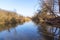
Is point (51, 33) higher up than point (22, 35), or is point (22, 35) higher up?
point (51, 33)

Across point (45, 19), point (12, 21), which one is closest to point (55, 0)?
point (45, 19)

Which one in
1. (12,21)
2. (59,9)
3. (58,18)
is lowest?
(12,21)

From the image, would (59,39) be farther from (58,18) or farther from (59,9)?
(58,18)

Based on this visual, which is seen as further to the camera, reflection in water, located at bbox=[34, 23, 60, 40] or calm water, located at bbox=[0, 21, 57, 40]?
calm water, located at bbox=[0, 21, 57, 40]

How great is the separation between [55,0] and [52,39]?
10856 millimetres

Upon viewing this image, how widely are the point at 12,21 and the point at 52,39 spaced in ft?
90.1

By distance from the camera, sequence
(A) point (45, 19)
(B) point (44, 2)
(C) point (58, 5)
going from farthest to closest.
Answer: (A) point (45, 19) → (B) point (44, 2) → (C) point (58, 5)

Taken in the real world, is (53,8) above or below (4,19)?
above

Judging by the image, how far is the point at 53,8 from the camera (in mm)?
23297

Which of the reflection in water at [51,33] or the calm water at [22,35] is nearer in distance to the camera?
the reflection in water at [51,33]

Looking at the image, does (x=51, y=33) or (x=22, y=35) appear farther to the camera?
(x=22, y=35)

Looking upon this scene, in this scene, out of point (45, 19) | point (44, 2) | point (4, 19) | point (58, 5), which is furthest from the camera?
point (4, 19)

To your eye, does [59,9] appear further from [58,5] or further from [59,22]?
[59,22]

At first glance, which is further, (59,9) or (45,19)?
(45,19)
